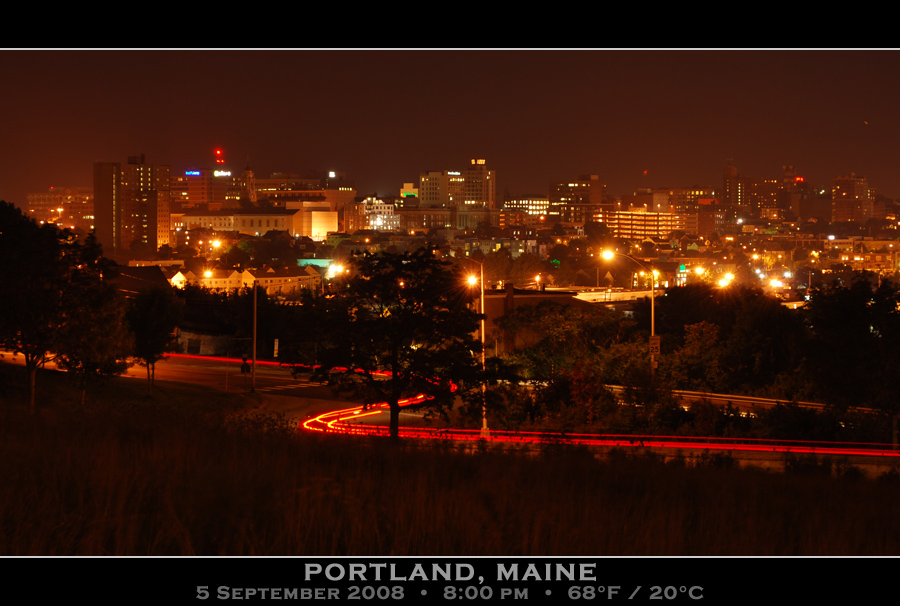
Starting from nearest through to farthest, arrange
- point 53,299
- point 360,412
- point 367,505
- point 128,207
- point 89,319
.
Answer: point 367,505
point 53,299
point 89,319
point 360,412
point 128,207

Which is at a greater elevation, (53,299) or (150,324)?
(53,299)

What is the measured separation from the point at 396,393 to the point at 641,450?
3922 mm

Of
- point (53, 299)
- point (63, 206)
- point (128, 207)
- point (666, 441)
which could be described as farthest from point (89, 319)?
point (63, 206)

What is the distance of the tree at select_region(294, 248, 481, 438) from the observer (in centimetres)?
1337

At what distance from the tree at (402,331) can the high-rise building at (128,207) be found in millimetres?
116964

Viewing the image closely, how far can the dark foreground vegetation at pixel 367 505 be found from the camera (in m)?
4.78

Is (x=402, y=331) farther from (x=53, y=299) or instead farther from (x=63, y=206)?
(x=63, y=206)

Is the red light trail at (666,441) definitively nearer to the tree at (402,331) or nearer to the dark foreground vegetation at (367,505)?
the tree at (402,331)

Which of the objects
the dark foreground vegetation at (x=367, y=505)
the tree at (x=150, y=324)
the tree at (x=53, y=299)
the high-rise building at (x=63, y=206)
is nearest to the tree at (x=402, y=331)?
the tree at (x=53, y=299)

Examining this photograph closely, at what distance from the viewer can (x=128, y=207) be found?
438 ft

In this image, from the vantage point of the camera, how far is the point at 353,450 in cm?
756

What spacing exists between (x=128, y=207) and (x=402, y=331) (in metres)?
131
